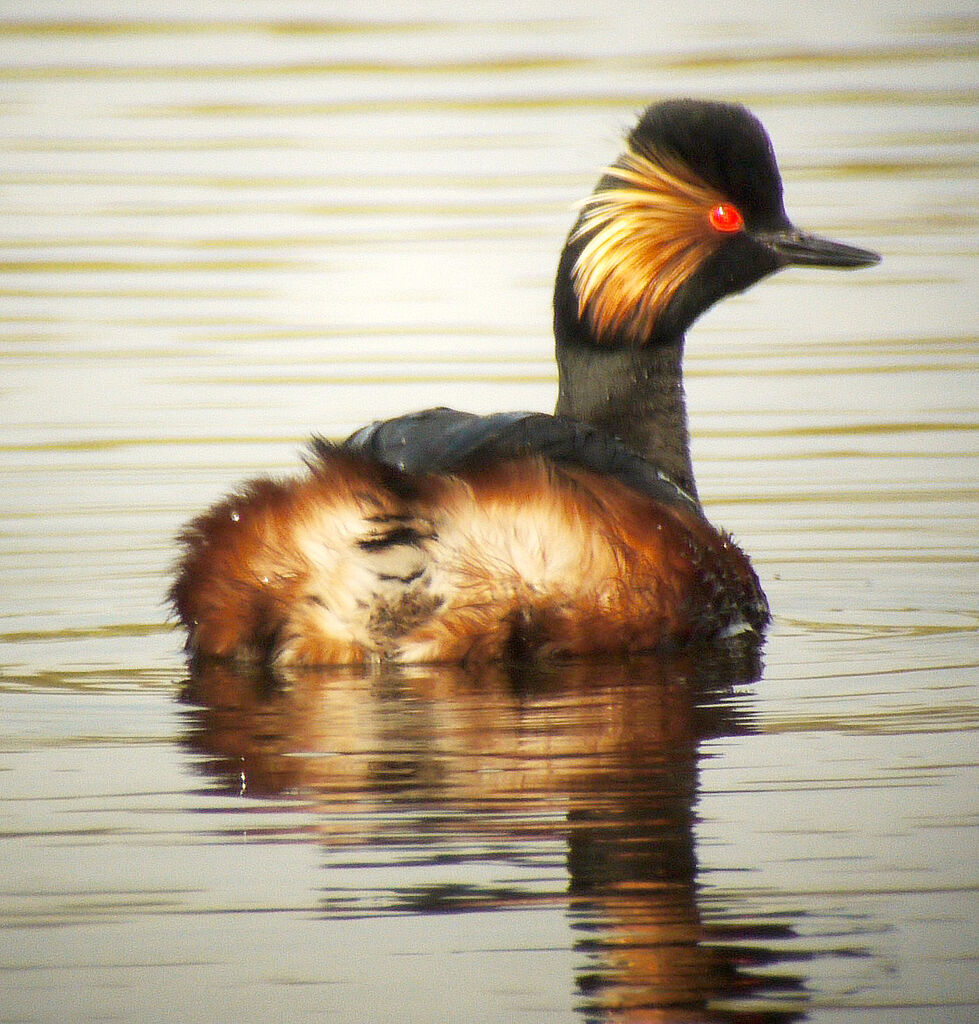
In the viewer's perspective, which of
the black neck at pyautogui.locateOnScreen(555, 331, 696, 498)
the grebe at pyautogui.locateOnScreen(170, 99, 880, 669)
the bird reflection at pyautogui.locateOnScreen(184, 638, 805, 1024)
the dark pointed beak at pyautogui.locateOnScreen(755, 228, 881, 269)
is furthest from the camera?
the dark pointed beak at pyautogui.locateOnScreen(755, 228, 881, 269)

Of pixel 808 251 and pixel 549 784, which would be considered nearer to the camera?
pixel 549 784

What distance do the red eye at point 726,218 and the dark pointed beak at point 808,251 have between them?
10 centimetres

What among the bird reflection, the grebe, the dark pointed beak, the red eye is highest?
the red eye

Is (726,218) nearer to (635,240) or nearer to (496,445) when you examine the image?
(635,240)

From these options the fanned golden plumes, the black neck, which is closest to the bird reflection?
the black neck

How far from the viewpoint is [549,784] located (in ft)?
14.2

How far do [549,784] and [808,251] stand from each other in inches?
122

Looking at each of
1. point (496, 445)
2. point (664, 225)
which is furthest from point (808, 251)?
point (496, 445)

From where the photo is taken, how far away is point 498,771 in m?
4.42

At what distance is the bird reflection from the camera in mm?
3404

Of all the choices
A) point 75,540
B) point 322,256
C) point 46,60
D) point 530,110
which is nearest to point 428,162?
point 530,110

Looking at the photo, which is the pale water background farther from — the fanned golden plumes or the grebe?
the fanned golden plumes

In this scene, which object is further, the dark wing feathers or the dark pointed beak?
the dark pointed beak

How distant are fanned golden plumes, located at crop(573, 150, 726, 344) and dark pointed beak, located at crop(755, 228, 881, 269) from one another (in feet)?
1.04
